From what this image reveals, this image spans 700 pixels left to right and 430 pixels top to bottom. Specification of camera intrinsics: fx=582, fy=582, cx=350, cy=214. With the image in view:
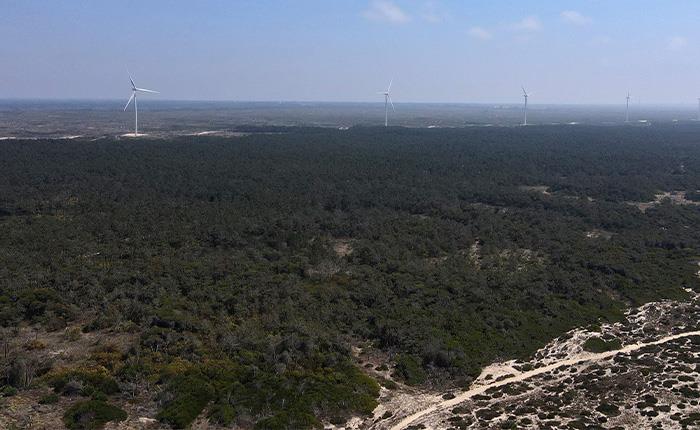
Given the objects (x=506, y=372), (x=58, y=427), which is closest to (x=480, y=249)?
(x=506, y=372)

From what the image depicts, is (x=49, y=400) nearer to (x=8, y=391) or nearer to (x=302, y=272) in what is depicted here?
(x=8, y=391)

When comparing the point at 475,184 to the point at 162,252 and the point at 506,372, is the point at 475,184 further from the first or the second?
the point at 506,372

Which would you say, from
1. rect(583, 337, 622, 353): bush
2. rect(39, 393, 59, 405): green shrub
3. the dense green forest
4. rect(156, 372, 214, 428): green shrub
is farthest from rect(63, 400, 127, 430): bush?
rect(583, 337, 622, 353): bush

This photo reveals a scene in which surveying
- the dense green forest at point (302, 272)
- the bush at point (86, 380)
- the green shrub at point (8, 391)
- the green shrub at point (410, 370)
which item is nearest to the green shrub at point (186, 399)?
the dense green forest at point (302, 272)

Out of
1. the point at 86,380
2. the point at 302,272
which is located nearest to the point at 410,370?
the point at 86,380

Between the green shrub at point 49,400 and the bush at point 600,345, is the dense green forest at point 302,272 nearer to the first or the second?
the green shrub at point 49,400

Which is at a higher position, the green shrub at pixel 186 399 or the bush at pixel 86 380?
the bush at pixel 86 380

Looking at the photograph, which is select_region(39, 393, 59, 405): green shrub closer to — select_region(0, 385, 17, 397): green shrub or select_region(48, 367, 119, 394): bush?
select_region(48, 367, 119, 394): bush
